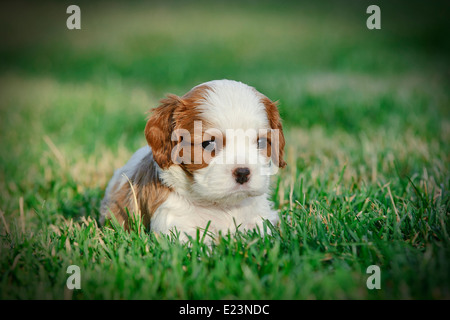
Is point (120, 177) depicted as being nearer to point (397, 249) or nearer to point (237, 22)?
point (397, 249)

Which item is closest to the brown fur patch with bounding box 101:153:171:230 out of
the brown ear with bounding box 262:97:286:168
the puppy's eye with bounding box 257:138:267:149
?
the puppy's eye with bounding box 257:138:267:149

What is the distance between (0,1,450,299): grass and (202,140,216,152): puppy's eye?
0.61 m

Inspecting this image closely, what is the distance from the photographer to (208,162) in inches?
124

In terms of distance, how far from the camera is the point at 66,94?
933 cm

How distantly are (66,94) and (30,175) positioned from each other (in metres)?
4.19

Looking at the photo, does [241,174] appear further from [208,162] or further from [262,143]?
[262,143]

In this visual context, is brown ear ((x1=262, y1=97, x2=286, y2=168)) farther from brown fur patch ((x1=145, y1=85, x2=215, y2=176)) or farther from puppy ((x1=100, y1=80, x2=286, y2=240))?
brown fur patch ((x1=145, y1=85, x2=215, y2=176))

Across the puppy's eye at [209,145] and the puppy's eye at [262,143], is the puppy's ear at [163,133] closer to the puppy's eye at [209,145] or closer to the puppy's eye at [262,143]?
the puppy's eye at [209,145]

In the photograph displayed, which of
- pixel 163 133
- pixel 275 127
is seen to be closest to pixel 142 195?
pixel 163 133

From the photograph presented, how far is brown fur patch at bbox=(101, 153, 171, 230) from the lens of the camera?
3.45 meters

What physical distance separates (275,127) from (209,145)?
620 mm

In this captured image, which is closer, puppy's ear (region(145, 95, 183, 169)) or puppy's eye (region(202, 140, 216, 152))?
puppy's eye (region(202, 140, 216, 152))

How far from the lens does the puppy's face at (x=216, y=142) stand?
307 cm
